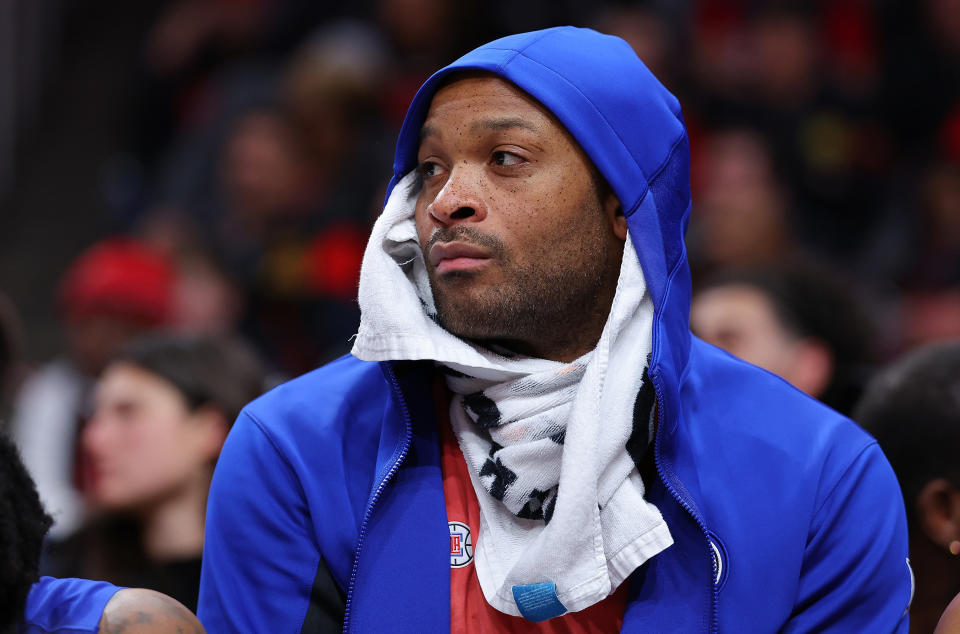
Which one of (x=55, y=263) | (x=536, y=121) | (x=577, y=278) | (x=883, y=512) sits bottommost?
(x=55, y=263)

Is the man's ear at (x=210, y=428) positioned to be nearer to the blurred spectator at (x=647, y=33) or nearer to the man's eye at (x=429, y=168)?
the man's eye at (x=429, y=168)

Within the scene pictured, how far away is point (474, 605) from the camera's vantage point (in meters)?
2.12

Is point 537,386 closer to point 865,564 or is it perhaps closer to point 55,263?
point 865,564

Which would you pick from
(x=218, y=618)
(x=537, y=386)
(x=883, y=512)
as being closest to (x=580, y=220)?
(x=537, y=386)

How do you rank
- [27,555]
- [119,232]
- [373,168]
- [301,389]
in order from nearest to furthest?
[27,555] → [301,389] → [373,168] → [119,232]

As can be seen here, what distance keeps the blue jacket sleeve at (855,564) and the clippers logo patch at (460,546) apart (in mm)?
555

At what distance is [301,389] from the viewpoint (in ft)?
7.45

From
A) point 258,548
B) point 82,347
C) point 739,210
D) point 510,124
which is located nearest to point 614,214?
point 510,124

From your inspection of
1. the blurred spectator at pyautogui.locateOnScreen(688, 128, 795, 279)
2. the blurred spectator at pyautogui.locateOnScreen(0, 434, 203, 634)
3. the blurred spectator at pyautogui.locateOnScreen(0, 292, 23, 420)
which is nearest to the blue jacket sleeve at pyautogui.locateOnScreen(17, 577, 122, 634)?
the blurred spectator at pyautogui.locateOnScreen(0, 434, 203, 634)

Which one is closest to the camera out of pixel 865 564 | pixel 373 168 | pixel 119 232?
pixel 865 564

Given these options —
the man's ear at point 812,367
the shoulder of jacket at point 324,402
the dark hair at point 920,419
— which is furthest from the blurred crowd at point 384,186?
the shoulder of jacket at point 324,402

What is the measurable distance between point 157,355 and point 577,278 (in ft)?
5.39

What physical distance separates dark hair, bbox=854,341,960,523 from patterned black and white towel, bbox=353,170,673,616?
0.71 meters

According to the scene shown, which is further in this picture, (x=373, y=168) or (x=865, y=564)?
(x=373, y=168)
